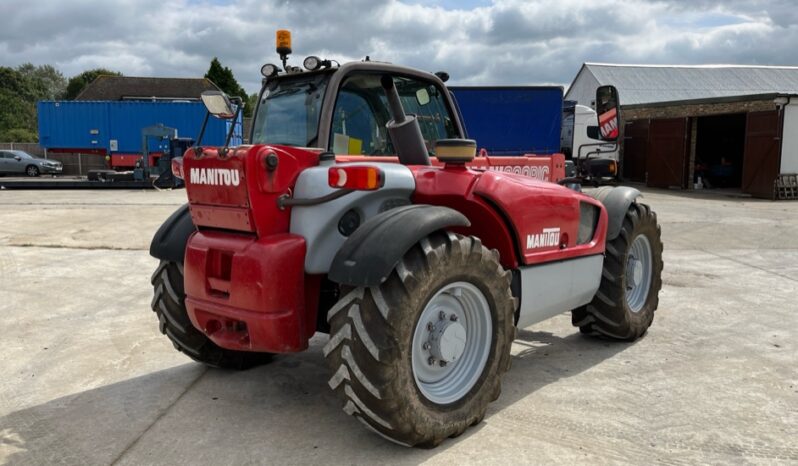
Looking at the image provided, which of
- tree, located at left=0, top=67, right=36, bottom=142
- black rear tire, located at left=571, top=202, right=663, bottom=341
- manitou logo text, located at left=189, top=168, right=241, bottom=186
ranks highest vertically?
tree, located at left=0, top=67, right=36, bottom=142

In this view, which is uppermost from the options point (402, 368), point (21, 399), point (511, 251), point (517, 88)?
point (517, 88)

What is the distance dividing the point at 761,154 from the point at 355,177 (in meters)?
21.3

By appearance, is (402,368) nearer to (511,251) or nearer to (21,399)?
(511,251)

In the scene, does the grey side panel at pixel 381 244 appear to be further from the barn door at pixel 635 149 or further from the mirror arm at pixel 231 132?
the barn door at pixel 635 149

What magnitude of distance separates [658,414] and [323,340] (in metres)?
2.56

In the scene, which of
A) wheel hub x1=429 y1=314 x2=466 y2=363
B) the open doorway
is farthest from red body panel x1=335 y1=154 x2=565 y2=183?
the open doorway

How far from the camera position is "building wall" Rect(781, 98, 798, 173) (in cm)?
1964

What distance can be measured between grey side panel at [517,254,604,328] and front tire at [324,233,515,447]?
15.3 inches

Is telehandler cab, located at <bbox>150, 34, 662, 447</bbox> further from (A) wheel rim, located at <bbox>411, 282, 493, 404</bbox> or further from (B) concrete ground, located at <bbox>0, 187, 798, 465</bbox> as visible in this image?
(B) concrete ground, located at <bbox>0, 187, 798, 465</bbox>

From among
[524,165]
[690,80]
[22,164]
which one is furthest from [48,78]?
[524,165]

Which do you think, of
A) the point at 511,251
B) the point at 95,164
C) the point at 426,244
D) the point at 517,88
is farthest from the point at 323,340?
the point at 95,164

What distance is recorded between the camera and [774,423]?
3.46 m

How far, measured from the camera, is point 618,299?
15.4 ft

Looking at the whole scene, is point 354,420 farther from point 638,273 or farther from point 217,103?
point 638,273
